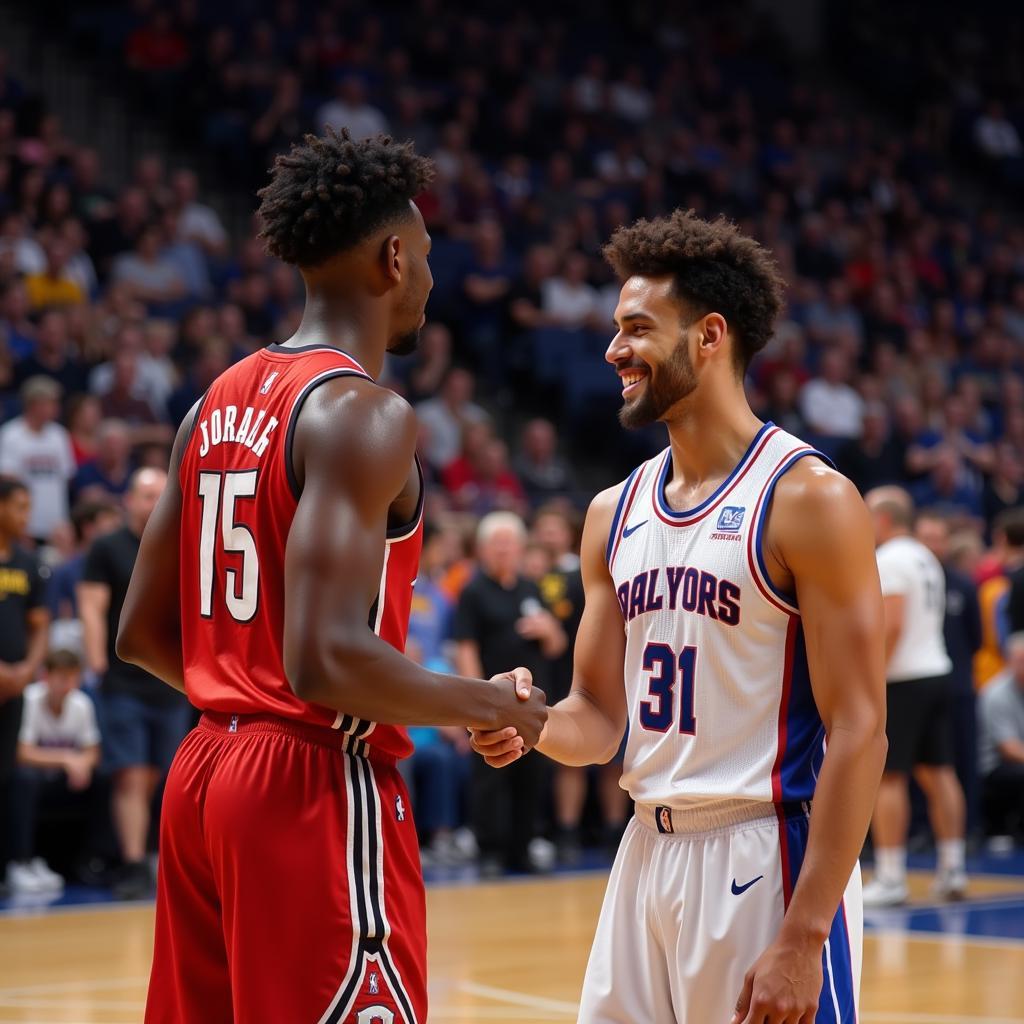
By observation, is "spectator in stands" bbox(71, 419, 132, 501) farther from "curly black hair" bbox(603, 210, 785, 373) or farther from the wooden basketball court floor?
"curly black hair" bbox(603, 210, 785, 373)

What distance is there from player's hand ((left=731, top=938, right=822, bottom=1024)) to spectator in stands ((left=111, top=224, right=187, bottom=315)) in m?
10.9

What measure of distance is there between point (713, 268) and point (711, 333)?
13cm

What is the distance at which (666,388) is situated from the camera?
11.2ft

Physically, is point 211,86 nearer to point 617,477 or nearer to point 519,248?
point 519,248

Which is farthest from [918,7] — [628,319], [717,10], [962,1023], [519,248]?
[628,319]

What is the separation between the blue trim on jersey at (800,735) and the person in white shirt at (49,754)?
698 cm

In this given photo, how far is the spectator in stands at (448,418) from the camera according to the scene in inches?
530

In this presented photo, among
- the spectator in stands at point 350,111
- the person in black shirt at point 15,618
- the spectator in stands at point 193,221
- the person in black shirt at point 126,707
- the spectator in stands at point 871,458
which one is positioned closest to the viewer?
the person in black shirt at point 15,618

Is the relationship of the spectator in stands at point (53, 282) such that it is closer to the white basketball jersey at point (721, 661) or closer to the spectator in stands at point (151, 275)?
the spectator in stands at point (151, 275)

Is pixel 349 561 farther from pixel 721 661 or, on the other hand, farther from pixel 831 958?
pixel 831 958

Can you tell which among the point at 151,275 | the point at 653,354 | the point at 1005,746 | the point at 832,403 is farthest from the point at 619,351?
the point at 832,403

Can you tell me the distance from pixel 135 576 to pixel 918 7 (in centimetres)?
2477

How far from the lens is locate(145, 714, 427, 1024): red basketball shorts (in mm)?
2848

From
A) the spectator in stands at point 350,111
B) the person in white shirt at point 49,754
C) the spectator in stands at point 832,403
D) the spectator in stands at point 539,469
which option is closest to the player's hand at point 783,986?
the person in white shirt at point 49,754
